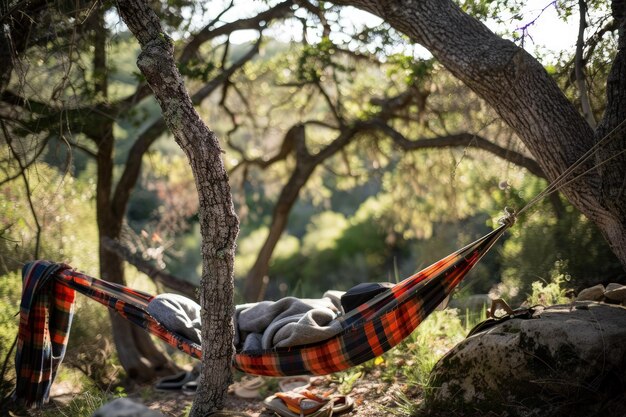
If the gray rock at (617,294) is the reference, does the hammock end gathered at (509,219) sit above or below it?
above

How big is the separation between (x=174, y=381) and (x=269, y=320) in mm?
1515

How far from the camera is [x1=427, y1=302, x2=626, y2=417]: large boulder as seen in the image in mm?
2199

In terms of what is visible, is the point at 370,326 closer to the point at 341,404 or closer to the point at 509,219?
the point at 341,404

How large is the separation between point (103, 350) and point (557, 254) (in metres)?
3.08

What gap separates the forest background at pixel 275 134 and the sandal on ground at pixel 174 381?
377mm

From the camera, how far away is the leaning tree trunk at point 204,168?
7.23ft

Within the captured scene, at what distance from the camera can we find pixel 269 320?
2834 millimetres

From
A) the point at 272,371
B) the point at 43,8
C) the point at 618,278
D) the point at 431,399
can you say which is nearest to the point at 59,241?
the point at 43,8

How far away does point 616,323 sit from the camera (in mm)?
2295

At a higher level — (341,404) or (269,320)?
(269,320)

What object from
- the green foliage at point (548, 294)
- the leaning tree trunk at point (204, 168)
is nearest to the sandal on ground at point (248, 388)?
the leaning tree trunk at point (204, 168)

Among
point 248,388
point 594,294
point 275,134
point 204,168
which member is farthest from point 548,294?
point 275,134

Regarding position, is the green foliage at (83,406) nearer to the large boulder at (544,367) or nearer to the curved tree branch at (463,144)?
the large boulder at (544,367)

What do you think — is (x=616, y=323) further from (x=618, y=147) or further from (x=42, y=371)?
(x=42, y=371)
